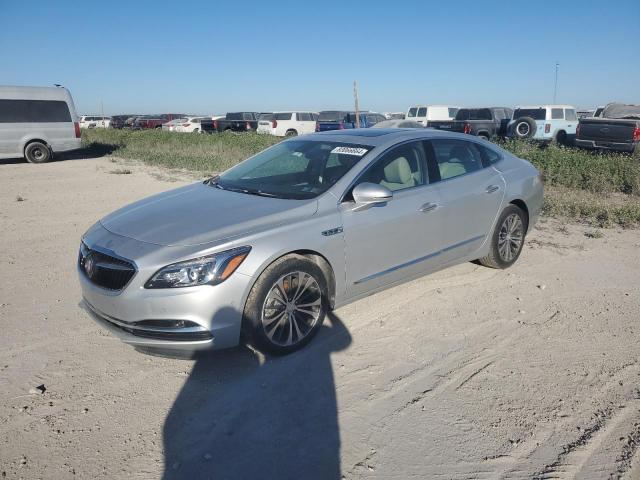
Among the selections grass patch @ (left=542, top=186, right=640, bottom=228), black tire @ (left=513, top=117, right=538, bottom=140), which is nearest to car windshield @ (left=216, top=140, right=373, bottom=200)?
grass patch @ (left=542, top=186, right=640, bottom=228)

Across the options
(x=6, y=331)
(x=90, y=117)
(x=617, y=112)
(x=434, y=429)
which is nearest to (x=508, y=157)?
(x=434, y=429)

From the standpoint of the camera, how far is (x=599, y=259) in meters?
5.92

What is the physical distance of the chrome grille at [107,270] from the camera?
10.7 feet

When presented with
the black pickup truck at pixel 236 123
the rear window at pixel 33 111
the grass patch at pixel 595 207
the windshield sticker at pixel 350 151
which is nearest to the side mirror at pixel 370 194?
the windshield sticker at pixel 350 151

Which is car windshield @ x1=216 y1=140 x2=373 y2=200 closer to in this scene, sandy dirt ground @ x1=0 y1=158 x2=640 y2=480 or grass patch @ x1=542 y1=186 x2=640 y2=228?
sandy dirt ground @ x1=0 y1=158 x2=640 y2=480

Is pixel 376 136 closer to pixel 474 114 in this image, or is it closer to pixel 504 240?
pixel 504 240

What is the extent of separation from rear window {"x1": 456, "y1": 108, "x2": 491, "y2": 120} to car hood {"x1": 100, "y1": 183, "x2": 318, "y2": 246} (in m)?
20.6

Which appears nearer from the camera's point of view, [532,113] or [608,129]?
[608,129]

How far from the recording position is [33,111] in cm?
1616

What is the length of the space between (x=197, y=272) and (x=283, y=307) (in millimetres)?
666

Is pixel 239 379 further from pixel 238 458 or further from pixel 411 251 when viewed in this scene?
pixel 411 251

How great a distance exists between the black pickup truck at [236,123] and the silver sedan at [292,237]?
26319 mm

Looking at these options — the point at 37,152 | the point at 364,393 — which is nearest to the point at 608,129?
the point at 364,393

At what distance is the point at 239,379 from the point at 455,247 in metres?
2.41
